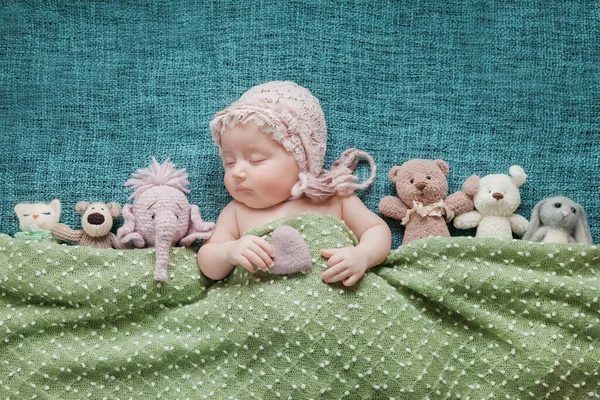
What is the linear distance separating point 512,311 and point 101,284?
0.83m

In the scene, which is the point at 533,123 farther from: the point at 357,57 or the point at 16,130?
the point at 16,130

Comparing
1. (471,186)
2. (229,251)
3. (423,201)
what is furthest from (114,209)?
(471,186)

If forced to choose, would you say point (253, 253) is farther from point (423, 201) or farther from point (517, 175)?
point (517, 175)

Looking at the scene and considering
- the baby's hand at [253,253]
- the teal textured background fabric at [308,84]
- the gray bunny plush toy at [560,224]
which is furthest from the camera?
the teal textured background fabric at [308,84]

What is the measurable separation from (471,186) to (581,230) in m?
0.25

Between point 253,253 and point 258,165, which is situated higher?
point 258,165

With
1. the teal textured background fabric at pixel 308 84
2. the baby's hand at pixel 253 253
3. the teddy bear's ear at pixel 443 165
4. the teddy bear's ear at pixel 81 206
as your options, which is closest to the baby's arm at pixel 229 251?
the baby's hand at pixel 253 253

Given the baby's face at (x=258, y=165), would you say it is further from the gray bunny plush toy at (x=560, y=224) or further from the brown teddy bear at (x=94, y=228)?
the gray bunny plush toy at (x=560, y=224)

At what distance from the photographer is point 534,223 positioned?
1.33 m

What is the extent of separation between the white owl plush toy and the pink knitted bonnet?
0.40 meters

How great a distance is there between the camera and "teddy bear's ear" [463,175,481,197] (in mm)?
1351

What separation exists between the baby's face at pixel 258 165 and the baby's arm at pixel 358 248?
15 cm

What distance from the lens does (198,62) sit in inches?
58.3

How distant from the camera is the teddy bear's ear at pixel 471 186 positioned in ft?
4.43
